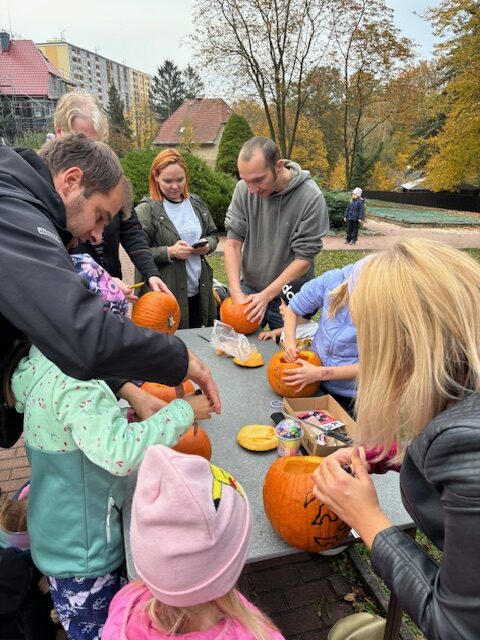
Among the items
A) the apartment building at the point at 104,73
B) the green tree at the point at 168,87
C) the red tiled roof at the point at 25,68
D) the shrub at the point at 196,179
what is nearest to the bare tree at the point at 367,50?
the shrub at the point at 196,179

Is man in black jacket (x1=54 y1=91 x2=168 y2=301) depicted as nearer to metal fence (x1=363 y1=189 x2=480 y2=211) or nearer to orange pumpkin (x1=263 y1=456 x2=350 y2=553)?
orange pumpkin (x1=263 y1=456 x2=350 y2=553)

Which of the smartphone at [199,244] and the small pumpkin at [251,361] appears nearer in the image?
the small pumpkin at [251,361]

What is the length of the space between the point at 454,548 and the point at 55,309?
1.05m

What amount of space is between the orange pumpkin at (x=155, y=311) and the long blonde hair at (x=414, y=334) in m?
1.77

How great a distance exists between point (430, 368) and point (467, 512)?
30 centimetres

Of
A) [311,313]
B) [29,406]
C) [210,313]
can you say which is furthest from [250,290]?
[29,406]

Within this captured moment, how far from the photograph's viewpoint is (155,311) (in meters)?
2.73

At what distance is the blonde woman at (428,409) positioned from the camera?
2.92 feet

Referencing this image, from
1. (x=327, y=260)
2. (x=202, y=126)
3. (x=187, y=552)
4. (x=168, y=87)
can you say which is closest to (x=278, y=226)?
(x=187, y=552)

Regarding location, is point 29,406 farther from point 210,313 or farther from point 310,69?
point 310,69

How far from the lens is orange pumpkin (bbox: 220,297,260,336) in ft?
10.5

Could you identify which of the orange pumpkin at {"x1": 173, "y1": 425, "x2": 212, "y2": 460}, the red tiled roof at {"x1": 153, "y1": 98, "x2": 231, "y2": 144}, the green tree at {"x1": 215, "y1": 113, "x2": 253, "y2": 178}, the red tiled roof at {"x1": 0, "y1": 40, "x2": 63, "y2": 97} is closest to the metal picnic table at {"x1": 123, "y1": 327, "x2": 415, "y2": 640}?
the orange pumpkin at {"x1": 173, "y1": 425, "x2": 212, "y2": 460}

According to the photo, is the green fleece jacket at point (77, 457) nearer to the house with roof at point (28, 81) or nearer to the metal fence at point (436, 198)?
the metal fence at point (436, 198)

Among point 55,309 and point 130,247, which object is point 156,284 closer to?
point 130,247
